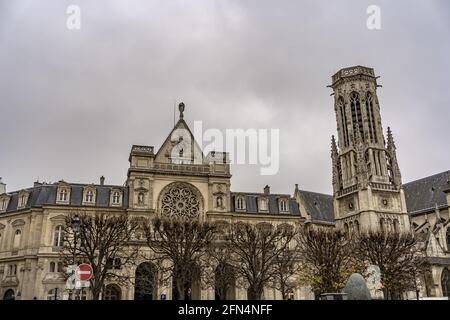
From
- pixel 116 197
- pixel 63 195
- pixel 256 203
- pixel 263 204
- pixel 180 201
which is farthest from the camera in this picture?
pixel 256 203

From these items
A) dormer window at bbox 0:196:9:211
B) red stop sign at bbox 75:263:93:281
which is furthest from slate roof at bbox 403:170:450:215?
red stop sign at bbox 75:263:93:281

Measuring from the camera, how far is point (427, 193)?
78.4 metres

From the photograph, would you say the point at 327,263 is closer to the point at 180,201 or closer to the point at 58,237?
the point at 180,201

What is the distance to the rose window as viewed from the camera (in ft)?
169

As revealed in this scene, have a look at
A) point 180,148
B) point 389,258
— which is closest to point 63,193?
point 180,148

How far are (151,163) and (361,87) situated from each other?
44.8 meters

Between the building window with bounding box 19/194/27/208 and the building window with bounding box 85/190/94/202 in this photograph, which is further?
the building window with bounding box 85/190/94/202

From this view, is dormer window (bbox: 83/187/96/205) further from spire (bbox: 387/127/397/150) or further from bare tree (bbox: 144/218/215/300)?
spire (bbox: 387/127/397/150)

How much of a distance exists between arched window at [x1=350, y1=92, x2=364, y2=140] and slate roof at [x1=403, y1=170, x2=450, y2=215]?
16872 mm

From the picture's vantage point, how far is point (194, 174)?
52906 mm

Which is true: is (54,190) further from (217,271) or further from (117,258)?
(217,271)

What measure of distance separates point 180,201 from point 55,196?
14.5 m
